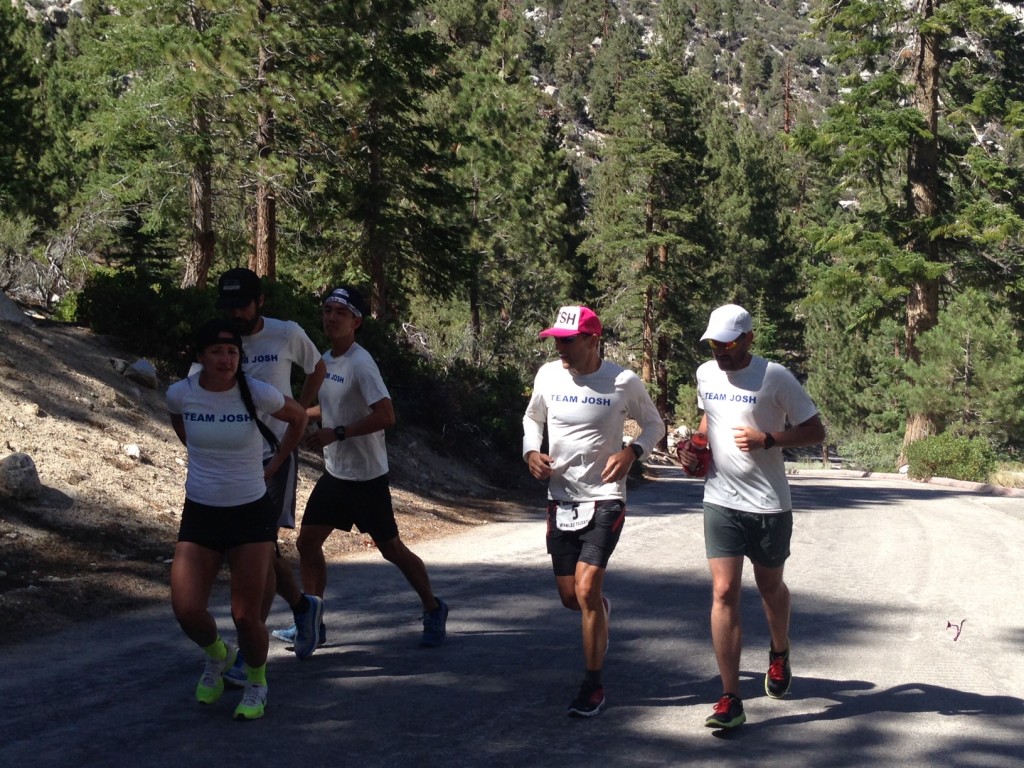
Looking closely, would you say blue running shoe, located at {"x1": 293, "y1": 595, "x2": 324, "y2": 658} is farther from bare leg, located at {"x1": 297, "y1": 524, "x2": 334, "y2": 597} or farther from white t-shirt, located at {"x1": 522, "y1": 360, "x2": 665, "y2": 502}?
white t-shirt, located at {"x1": 522, "y1": 360, "x2": 665, "y2": 502}

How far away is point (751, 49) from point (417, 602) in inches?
5380

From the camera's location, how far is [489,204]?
116 feet

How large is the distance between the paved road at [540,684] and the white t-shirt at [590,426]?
113 cm

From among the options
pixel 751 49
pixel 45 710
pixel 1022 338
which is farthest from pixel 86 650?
pixel 751 49

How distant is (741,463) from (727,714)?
3.87ft

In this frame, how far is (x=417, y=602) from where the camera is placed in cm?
838

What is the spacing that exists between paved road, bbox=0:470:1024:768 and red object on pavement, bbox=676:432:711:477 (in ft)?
4.01

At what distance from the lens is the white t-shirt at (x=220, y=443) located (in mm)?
5203

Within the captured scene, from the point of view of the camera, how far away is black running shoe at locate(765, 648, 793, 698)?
19.7 feet

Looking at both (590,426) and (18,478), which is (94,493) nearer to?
(18,478)

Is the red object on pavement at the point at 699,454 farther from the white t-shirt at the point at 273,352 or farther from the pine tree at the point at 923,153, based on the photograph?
the pine tree at the point at 923,153

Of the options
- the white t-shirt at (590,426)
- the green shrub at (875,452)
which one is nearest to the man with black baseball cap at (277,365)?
the white t-shirt at (590,426)

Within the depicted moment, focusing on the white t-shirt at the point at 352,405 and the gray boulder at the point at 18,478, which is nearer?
the white t-shirt at the point at 352,405

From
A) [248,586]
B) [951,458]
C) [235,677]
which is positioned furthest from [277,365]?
[951,458]
